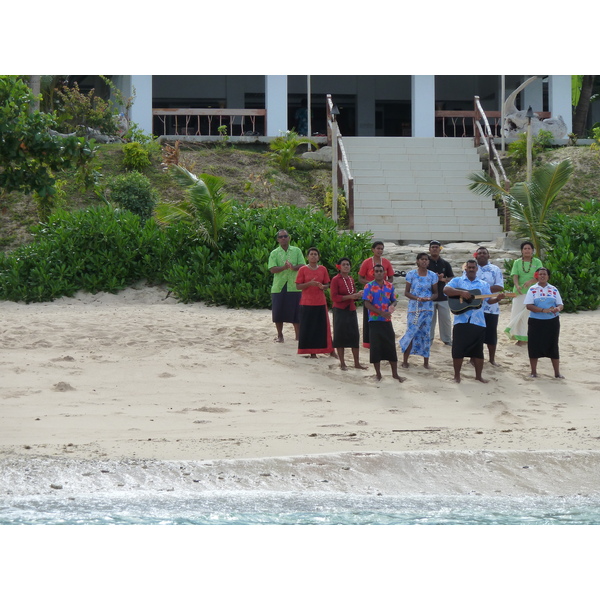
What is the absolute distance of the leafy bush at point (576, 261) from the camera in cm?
1366

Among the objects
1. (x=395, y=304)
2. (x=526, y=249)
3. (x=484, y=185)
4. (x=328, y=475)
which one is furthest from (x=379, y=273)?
(x=484, y=185)

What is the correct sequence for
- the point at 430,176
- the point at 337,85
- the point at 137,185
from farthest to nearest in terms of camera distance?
the point at 337,85, the point at 430,176, the point at 137,185

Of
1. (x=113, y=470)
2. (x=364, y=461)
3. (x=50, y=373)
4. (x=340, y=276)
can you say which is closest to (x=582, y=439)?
(x=364, y=461)

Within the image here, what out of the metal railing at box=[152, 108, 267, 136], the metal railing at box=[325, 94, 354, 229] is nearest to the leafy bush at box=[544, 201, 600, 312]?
the metal railing at box=[325, 94, 354, 229]

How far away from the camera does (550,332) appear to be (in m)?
10.1

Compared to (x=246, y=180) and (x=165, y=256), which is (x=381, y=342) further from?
(x=246, y=180)

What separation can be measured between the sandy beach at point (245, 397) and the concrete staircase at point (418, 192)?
4.56 meters

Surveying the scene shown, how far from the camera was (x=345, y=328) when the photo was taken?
33.4 ft

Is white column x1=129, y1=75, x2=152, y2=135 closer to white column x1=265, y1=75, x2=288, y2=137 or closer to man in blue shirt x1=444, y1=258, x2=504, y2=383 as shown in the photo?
white column x1=265, y1=75, x2=288, y2=137

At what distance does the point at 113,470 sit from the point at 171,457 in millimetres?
518

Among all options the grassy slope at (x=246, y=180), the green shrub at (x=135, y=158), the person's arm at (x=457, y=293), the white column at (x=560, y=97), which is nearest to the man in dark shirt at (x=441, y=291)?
the person's arm at (x=457, y=293)

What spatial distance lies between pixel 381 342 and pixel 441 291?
1574 millimetres

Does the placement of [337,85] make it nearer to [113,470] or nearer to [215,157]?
[215,157]

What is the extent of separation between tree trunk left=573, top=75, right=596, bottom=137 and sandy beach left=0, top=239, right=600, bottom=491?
1308cm
